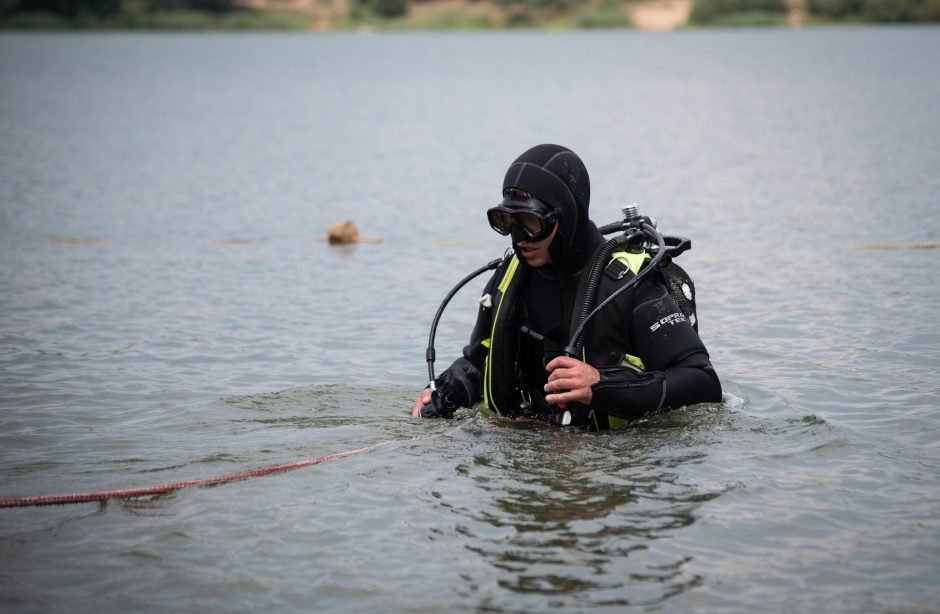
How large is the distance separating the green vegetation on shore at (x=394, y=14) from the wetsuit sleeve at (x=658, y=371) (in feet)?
284

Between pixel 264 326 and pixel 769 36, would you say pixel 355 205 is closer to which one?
pixel 264 326

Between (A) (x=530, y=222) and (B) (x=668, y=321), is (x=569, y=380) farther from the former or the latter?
(A) (x=530, y=222)

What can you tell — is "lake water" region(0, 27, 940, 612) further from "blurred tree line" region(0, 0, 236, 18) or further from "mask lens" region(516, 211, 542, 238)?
"blurred tree line" region(0, 0, 236, 18)

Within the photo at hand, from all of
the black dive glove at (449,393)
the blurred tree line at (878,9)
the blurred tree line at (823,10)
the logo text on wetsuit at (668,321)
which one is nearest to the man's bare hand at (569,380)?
the logo text on wetsuit at (668,321)

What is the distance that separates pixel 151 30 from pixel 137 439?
111m

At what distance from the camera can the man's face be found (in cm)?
578

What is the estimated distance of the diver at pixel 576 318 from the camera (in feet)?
18.5

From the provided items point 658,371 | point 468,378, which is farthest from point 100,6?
point 658,371

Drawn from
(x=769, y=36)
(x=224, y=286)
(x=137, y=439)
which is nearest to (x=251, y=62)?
(x=769, y=36)

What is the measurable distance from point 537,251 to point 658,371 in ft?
2.78

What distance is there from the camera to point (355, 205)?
60.7 feet

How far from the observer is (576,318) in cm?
568

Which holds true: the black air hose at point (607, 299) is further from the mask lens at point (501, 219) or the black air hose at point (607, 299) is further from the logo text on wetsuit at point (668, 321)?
the mask lens at point (501, 219)

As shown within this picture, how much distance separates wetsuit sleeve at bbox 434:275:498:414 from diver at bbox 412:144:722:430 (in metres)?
0.08
